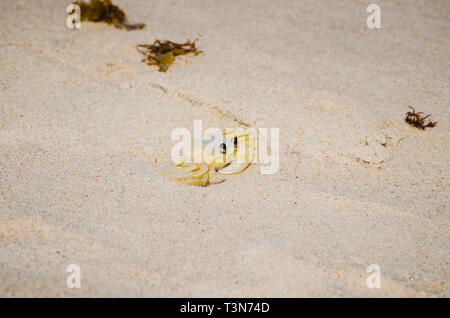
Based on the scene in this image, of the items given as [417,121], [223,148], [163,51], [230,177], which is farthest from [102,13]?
[417,121]

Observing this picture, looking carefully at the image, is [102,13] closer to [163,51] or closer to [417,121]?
[163,51]

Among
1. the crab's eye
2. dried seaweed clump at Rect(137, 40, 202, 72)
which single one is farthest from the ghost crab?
dried seaweed clump at Rect(137, 40, 202, 72)

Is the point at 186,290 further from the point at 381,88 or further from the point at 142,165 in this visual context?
the point at 381,88

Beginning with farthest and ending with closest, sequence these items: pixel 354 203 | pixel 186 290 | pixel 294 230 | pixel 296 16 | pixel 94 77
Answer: pixel 296 16 < pixel 94 77 < pixel 354 203 < pixel 294 230 < pixel 186 290

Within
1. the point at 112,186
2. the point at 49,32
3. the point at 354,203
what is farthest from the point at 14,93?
the point at 354,203

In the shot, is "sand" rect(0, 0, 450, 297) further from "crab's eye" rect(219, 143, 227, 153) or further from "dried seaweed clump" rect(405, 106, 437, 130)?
"crab's eye" rect(219, 143, 227, 153)
